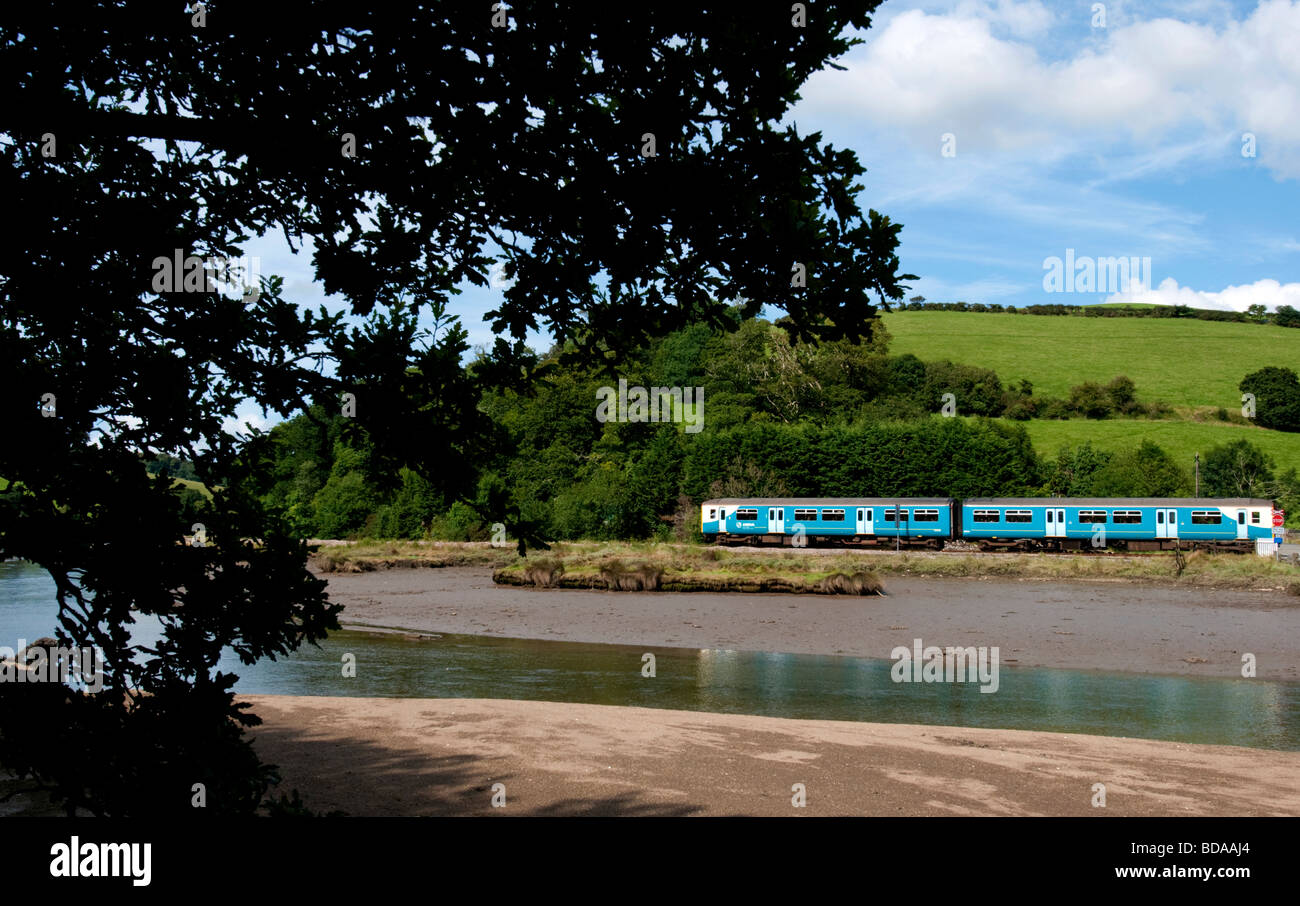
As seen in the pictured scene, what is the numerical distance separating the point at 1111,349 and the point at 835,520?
178 feet

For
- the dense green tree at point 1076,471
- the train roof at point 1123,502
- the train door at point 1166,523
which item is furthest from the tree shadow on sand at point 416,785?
the dense green tree at point 1076,471

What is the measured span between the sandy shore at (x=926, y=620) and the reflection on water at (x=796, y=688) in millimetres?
2164

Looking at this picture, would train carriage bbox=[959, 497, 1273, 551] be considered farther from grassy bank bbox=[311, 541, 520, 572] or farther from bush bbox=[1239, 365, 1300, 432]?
bush bbox=[1239, 365, 1300, 432]

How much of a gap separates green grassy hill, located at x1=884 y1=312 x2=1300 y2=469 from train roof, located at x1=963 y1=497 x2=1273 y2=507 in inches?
826

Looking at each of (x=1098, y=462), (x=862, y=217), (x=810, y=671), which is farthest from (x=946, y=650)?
(x=1098, y=462)

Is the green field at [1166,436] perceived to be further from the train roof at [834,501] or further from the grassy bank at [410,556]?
the grassy bank at [410,556]

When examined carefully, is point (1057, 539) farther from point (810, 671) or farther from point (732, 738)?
point (732, 738)

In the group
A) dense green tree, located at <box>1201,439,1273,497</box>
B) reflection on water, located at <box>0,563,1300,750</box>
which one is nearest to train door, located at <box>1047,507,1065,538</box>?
dense green tree, located at <box>1201,439,1273,497</box>

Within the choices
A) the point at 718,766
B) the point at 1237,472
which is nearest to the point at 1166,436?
the point at 1237,472

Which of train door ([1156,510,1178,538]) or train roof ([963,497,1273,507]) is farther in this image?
train door ([1156,510,1178,538])

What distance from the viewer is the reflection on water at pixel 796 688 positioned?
14727mm

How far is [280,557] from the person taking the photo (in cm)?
501

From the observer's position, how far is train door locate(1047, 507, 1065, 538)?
47594 millimetres

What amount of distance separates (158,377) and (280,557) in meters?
1.10
